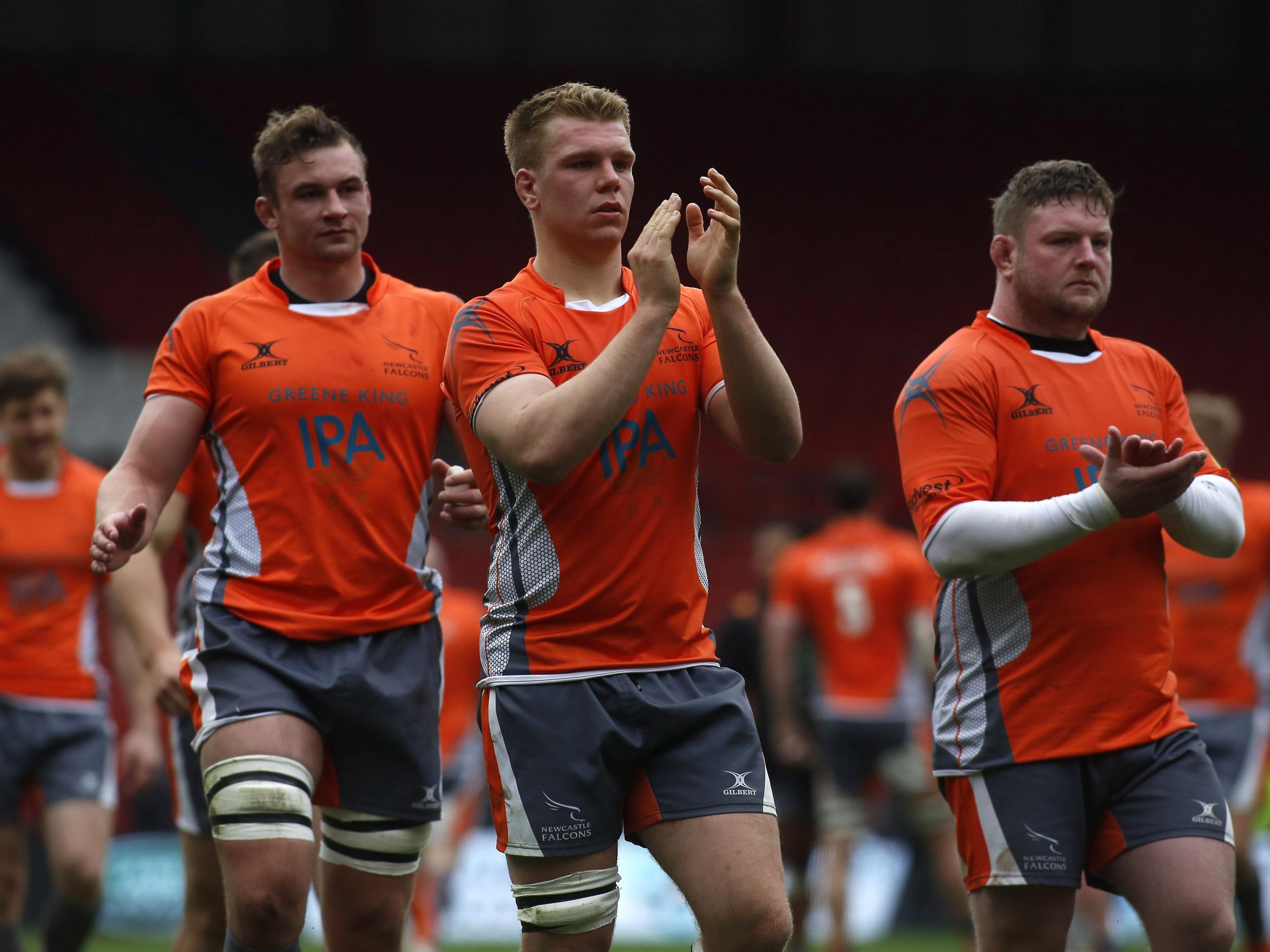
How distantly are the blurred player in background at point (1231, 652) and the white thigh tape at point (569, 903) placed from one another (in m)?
4.27

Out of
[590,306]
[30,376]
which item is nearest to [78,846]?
[30,376]

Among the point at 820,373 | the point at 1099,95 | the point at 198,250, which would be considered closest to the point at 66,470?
the point at 198,250

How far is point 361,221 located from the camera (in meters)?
4.84

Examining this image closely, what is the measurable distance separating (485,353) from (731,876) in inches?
53.9

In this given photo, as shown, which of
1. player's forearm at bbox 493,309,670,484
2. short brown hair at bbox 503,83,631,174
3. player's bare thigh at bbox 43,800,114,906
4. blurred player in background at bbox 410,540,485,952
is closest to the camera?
player's forearm at bbox 493,309,670,484

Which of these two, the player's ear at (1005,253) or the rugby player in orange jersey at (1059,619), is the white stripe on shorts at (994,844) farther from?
the player's ear at (1005,253)

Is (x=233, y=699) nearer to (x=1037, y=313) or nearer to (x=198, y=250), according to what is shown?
(x=1037, y=313)

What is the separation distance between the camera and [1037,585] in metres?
4.30

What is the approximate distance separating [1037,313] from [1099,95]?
1468 cm

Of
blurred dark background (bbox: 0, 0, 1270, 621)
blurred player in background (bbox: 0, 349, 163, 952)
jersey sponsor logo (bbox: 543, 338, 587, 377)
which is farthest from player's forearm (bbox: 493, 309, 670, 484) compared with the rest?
blurred dark background (bbox: 0, 0, 1270, 621)

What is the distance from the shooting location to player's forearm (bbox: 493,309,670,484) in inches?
145

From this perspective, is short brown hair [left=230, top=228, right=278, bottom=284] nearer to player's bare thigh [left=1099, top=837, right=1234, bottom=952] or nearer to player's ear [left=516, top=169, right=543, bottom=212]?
player's ear [left=516, top=169, right=543, bottom=212]

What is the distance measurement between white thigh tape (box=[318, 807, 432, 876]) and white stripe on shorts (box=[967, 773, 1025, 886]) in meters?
1.58

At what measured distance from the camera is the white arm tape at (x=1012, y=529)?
402 centimetres
